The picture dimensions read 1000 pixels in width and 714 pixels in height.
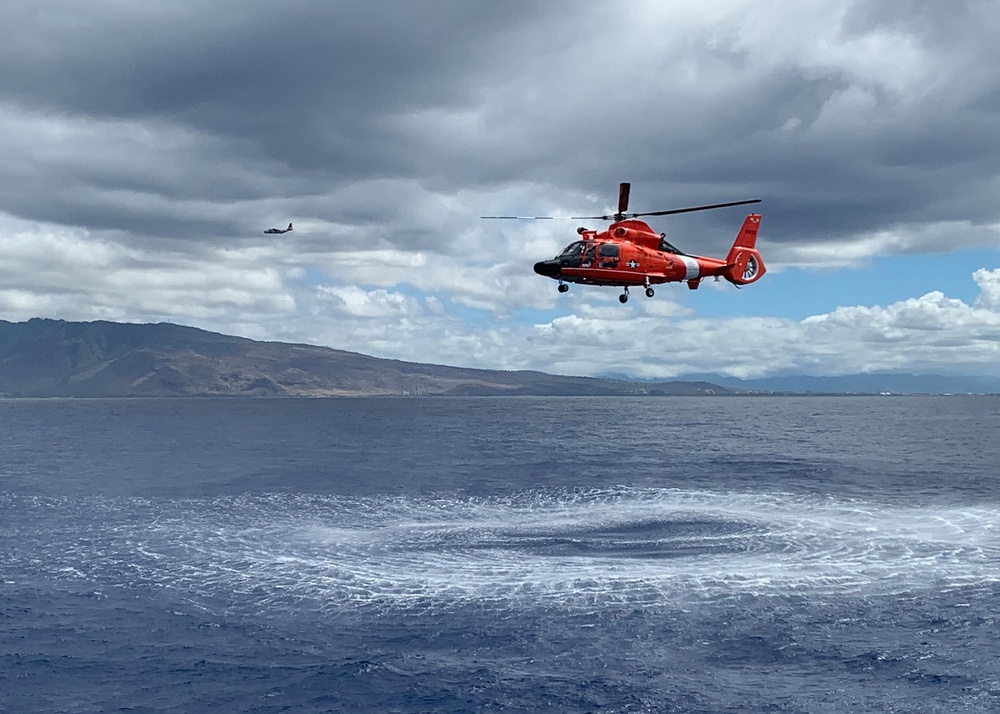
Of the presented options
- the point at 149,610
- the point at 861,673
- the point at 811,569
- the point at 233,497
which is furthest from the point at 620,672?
the point at 233,497

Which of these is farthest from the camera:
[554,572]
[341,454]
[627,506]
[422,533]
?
[341,454]

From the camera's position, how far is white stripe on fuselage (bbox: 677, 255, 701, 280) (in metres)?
64.0

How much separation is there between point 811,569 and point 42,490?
7952 cm

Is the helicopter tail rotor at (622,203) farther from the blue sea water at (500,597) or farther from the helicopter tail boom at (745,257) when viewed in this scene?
the blue sea water at (500,597)

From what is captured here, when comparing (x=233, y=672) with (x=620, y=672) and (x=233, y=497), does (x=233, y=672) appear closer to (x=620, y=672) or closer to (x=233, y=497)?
(x=620, y=672)

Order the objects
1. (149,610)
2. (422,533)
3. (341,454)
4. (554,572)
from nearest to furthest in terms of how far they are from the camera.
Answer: (149,610)
(554,572)
(422,533)
(341,454)

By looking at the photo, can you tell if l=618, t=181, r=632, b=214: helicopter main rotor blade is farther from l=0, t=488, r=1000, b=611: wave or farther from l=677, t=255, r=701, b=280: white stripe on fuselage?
l=0, t=488, r=1000, b=611: wave

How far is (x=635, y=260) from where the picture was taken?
200 feet

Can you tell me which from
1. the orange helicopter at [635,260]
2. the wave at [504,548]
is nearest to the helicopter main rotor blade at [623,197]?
the orange helicopter at [635,260]

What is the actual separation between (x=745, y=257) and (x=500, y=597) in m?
35.3

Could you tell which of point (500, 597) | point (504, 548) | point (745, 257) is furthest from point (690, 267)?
point (500, 597)

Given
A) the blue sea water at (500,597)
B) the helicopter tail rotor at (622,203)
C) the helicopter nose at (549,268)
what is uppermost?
the helicopter tail rotor at (622,203)

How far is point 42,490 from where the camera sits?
296 ft

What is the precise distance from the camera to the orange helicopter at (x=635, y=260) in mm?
59750
